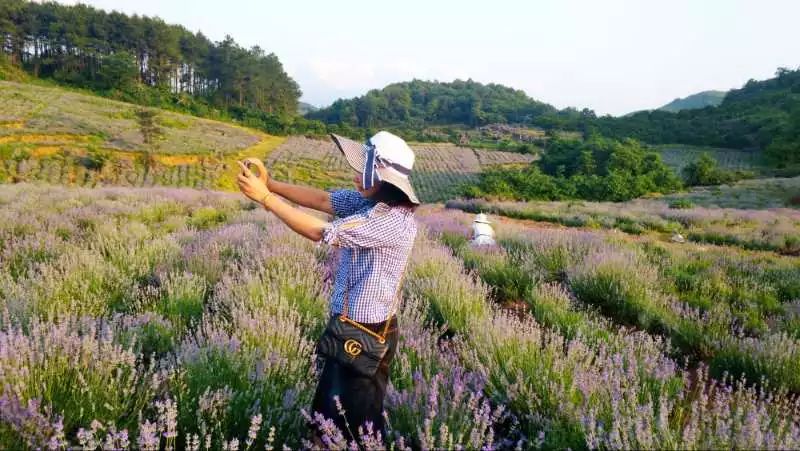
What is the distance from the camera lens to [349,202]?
246 cm

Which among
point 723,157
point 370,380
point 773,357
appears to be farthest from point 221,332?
point 723,157

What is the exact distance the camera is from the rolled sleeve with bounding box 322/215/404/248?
6.10ft

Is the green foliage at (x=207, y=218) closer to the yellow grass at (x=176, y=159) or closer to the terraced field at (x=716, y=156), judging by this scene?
the yellow grass at (x=176, y=159)

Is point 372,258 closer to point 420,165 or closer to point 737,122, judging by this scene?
point 420,165

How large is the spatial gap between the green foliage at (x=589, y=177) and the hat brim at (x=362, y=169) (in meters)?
33.3

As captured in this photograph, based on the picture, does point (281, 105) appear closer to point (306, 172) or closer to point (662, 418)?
point (306, 172)

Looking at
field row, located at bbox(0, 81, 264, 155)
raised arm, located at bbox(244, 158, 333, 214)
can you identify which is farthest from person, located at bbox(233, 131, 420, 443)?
field row, located at bbox(0, 81, 264, 155)

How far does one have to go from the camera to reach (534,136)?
105m

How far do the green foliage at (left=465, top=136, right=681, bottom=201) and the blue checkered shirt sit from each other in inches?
1308

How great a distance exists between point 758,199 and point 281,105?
9147 centimetres

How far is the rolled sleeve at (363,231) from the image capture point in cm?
186

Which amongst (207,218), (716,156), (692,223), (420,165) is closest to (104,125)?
(420,165)

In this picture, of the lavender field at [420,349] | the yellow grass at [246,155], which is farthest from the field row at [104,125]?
the lavender field at [420,349]

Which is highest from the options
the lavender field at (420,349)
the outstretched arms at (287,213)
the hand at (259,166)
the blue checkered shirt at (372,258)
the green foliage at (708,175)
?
the green foliage at (708,175)
